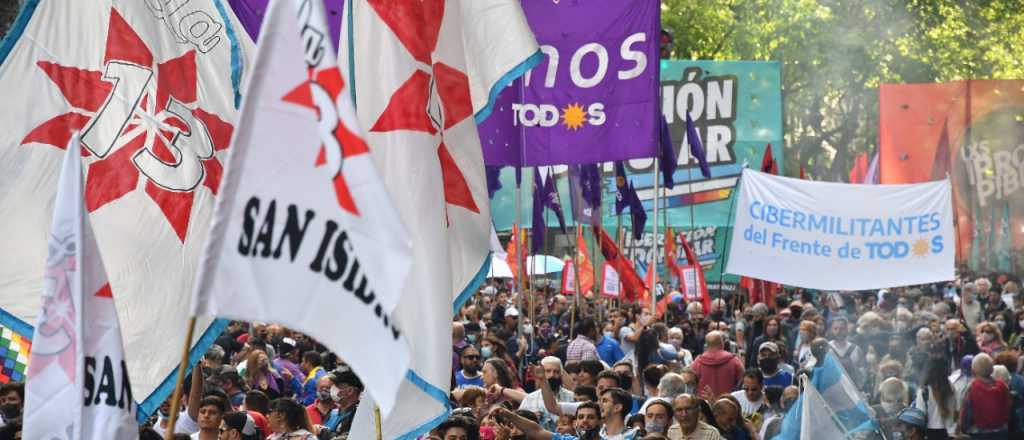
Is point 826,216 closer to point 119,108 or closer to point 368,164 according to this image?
point 119,108

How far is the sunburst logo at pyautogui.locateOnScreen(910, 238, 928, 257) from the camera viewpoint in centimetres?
Result: 1722

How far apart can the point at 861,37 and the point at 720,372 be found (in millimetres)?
31309

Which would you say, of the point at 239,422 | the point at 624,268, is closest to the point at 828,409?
the point at 239,422

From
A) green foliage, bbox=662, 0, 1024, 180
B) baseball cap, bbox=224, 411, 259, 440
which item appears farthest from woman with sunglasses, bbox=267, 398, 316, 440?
green foliage, bbox=662, 0, 1024, 180

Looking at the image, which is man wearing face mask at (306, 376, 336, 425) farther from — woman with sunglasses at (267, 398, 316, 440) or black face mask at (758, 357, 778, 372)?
black face mask at (758, 357, 778, 372)

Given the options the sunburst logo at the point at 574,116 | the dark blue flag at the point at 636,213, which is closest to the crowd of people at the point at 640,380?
the dark blue flag at the point at 636,213

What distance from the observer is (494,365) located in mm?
11680

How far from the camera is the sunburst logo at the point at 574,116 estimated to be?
13.5 metres

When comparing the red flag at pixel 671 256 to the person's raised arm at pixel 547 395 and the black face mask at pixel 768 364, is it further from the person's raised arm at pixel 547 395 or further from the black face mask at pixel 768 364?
the person's raised arm at pixel 547 395

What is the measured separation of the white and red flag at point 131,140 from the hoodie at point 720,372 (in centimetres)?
586

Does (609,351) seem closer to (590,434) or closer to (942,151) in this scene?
(590,434)

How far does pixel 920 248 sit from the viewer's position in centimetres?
1728

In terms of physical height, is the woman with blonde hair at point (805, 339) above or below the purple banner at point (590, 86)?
below

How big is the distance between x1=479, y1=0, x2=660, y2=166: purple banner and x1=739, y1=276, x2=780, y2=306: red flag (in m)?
9.93
